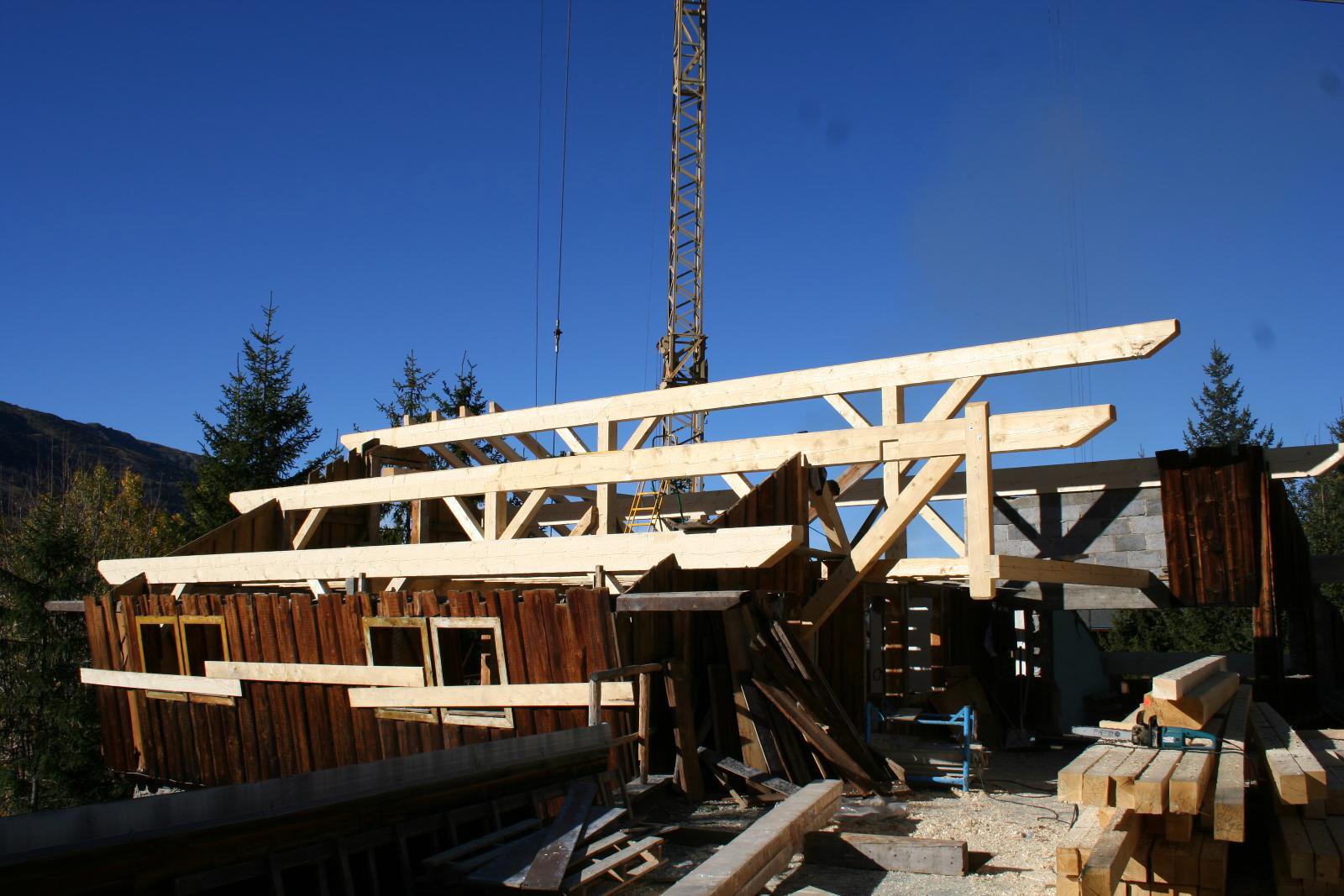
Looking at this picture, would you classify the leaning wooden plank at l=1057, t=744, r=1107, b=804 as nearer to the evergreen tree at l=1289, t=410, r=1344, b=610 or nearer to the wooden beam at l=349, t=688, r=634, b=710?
the wooden beam at l=349, t=688, r=634, b=710

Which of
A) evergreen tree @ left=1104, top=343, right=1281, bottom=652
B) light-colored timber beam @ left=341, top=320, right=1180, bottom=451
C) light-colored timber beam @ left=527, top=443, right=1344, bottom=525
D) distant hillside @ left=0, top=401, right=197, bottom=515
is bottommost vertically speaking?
evergreen tree @ left=1104, top=343, right=1281, bottom=652

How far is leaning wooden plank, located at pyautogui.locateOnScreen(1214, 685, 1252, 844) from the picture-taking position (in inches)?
221

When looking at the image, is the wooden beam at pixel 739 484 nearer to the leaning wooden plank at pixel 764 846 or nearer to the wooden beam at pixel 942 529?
the wooden beam at pixel 942 529

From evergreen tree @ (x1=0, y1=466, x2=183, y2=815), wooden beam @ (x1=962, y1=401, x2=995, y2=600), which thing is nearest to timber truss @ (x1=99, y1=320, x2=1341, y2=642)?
wooden beam @ (x1=962, y1=401, x2=995, y2=600)

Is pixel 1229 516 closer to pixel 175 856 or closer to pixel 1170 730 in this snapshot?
pixel 1170 730

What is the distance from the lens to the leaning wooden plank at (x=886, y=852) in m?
7.48

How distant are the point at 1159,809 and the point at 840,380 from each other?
22.6ft

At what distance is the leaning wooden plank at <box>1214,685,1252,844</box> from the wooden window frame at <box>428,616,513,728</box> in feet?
18.5

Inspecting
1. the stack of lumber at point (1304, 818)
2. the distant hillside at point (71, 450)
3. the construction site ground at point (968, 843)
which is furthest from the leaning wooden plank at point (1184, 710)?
the distant hillside at point (71, 450)

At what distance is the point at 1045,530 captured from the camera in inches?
603

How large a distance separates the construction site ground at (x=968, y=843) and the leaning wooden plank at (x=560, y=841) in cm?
60

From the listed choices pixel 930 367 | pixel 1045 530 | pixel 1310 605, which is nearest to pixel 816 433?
pixel 930 367

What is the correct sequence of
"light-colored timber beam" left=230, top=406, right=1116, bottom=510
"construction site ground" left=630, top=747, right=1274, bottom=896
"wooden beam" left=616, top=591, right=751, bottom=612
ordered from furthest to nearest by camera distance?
1. "light-colored timber beam" left=230, top=406, right=1116, bottom=510
2. "wooden beam" left=616, top=591, right=751, bottom=612
3. "construction site ground" left=630, top=747, right=1274, bottom=896

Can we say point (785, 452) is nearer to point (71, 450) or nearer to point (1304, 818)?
point (1304, 818)
